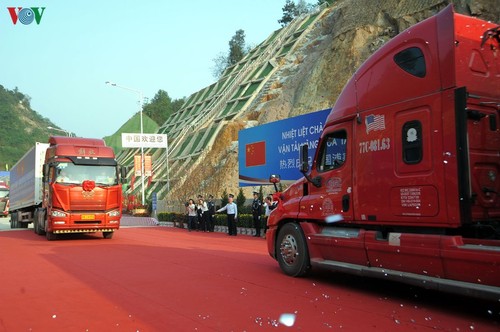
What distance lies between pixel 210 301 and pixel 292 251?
8.05 feet

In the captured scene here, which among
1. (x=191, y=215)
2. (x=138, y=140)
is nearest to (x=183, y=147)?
(x=138, y=140)

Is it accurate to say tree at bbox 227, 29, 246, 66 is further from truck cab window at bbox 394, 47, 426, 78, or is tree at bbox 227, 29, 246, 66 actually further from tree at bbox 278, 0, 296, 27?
truck cab window at bbox 394, 47, 426, 78

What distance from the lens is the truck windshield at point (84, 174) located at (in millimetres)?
15805

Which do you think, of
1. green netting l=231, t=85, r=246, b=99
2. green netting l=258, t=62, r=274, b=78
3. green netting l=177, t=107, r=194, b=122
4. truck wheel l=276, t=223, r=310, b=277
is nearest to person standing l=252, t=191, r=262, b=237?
truck wheel l=276, t=223, r=310, b=277

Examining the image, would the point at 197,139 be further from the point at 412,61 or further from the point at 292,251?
the point at 412,61

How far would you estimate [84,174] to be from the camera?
16.1 m

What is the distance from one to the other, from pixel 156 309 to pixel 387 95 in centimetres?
448

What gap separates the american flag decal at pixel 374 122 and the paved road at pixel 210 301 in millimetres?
2546

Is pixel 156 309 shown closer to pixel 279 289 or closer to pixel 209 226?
pixel 279 289

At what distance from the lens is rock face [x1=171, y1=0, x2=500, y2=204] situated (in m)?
27.8

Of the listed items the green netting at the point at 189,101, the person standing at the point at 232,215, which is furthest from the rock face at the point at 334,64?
the green netting at the point at 189,101

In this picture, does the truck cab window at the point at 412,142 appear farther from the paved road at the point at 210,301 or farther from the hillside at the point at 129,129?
the hillside at the point at 129,129

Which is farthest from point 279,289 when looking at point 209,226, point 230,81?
point 230,81

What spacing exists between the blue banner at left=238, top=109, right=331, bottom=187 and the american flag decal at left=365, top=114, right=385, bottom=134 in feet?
35.1
